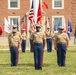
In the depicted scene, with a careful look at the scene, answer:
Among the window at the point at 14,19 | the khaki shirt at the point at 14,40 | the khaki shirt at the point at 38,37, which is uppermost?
the khaki shirt at the point at 38,37

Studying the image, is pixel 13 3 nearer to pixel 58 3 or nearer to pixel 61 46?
pixel 58 3

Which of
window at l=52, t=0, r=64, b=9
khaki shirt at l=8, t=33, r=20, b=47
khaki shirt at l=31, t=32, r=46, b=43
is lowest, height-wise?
khaki shirt at l=8, t=33, r=20, b=47

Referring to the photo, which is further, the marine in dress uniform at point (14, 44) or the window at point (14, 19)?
the window at point (14, 19)

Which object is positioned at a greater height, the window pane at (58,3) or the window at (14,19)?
the window pane at (58,3)

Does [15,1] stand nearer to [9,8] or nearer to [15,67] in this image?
[9,8]

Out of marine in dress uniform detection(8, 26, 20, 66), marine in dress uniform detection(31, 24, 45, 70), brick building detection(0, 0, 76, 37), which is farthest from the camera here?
brick building detection(0, 0, 76, 37)

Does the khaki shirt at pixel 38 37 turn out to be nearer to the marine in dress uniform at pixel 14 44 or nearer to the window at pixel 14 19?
the marine in dress uniform at pixel 14 44

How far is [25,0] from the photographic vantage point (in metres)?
48.3

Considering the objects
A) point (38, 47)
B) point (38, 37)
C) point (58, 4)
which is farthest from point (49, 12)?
point (38, 47)

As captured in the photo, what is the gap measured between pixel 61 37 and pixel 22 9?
1149 inches

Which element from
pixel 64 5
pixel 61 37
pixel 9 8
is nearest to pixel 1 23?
pixel 9 8

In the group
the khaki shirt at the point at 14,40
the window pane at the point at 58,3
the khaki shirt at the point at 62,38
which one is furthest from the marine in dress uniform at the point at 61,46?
the window pane at the point at 58,3

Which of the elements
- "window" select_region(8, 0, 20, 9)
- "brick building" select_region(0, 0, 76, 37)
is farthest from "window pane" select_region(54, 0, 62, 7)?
"window" select_region(8, 0, 20, 9)

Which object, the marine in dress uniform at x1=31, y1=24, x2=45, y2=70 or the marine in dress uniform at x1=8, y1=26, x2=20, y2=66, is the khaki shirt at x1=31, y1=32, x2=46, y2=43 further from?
the marine in dress uniform at x1=8, y1=26, x2=20, y2=66
